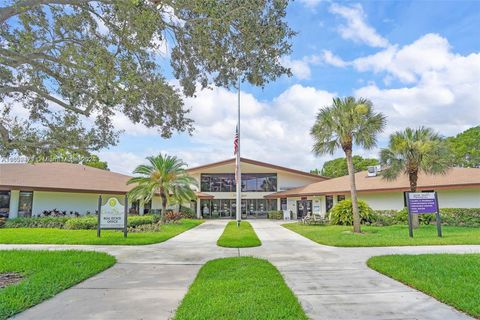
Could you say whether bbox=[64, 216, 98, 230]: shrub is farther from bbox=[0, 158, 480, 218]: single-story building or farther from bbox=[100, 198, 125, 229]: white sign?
bbox=[0, 158, 480, 218]: single-story building

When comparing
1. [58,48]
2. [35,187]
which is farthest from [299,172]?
[58,48]

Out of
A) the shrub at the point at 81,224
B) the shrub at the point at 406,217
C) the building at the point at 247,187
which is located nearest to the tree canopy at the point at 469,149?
the building at the point at 247,187

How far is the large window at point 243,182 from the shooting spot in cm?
4053

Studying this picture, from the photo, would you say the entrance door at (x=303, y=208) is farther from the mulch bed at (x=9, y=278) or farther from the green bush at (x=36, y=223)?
the mulch bed at (x=9, y=278)

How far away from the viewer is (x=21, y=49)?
27.0 feet

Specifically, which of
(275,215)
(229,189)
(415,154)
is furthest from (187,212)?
(415,154)

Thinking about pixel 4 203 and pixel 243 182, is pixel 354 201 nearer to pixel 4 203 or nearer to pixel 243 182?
pixel 4 203

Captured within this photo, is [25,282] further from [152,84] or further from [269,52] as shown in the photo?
[269,52]

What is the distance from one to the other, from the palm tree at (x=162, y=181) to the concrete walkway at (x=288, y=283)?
1468 centimetres

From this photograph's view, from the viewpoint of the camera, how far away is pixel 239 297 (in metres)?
5.63

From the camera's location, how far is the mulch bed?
679 centimetres

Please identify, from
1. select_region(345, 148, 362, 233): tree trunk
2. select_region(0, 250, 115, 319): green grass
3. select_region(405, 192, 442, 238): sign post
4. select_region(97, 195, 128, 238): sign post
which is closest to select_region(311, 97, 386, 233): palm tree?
select_region(345, 148, 362, 233): tree trunk

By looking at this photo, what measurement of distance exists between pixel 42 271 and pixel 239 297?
4.94 meters

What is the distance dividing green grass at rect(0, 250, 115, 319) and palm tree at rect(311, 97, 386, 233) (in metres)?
12.5
